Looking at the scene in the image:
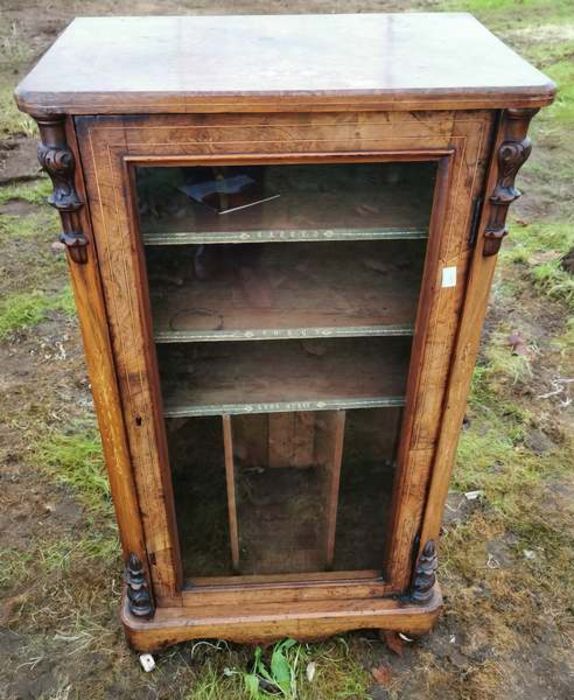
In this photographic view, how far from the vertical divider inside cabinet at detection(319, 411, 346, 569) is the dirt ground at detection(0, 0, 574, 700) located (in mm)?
340

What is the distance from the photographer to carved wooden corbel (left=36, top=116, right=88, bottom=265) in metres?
1.14

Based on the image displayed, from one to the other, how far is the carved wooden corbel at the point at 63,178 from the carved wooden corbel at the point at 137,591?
87 centimetres

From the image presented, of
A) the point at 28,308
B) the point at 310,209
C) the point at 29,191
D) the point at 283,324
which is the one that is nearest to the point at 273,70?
the point at 310,209

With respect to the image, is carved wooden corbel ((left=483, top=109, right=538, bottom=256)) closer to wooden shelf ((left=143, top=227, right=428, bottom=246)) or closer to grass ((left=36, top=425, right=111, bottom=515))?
wooden shelf ((left=143, top=227, right=428, bottom=246))

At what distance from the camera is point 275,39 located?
4.90 feet

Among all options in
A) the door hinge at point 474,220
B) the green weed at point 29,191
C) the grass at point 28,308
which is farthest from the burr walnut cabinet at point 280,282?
the green weed at point 29,191

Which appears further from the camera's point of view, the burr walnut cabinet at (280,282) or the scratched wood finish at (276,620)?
the scratched wood finish at (276,620)

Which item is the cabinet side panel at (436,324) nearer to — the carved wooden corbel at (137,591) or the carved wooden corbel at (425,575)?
the carved wooden corbel at (425,575)

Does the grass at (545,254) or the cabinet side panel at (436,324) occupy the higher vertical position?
the cabinet side panel at (436,324)

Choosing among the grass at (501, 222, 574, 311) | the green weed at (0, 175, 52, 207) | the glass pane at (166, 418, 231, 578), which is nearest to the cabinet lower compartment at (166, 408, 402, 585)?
the glass pane at (166, 418, 231, 578)

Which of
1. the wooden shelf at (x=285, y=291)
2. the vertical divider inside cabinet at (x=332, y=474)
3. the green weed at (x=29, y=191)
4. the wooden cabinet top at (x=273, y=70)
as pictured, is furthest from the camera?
the green weed at (x=29, y=191)

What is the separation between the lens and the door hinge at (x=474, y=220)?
4.23 feet

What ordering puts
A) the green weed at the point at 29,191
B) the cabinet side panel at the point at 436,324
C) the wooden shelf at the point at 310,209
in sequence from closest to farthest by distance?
the cabinet side panel at the point at 436,324 → the wooden shelf at the point at 310,209 → the green weed at the point at 29,191

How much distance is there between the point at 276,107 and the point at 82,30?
655mm
